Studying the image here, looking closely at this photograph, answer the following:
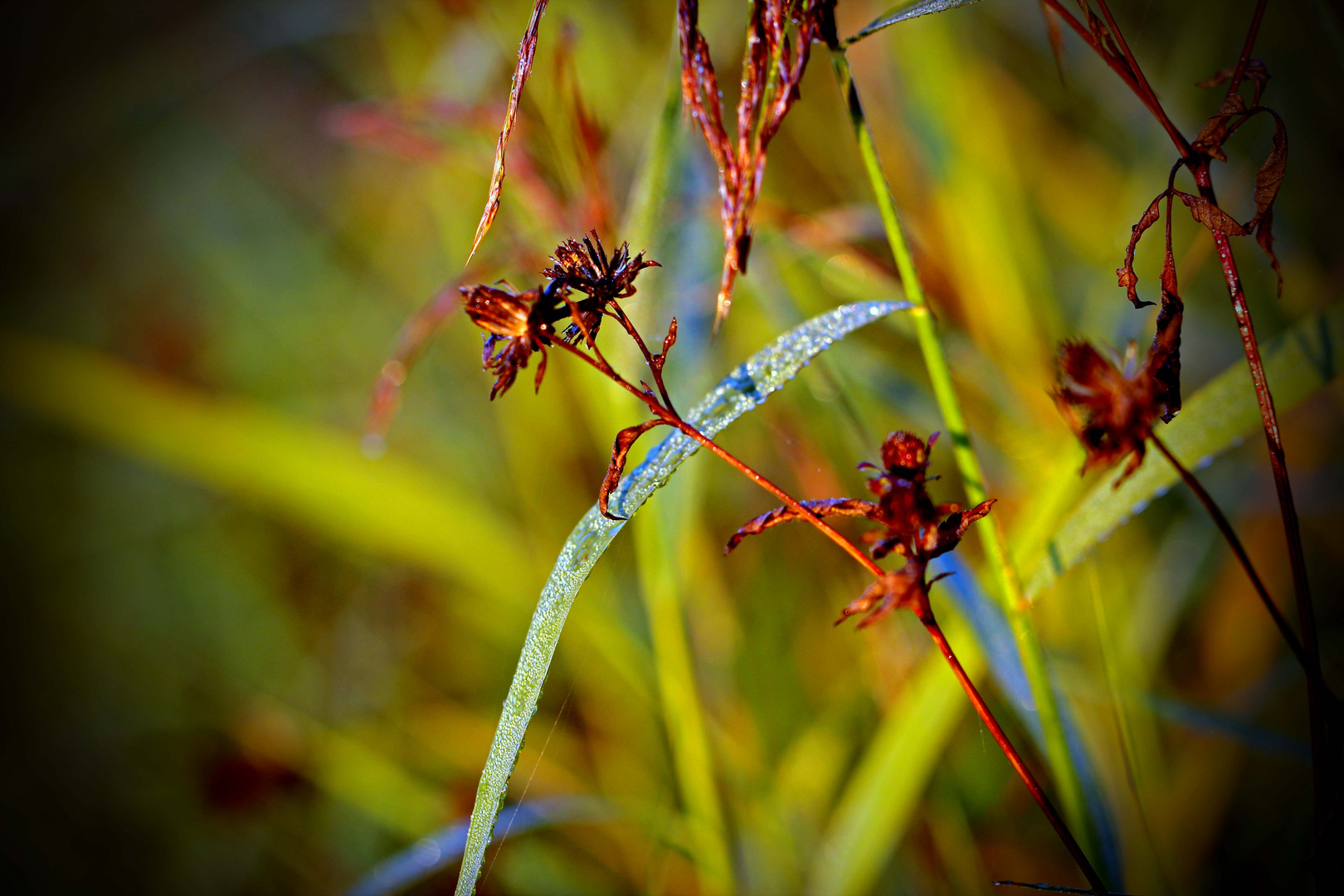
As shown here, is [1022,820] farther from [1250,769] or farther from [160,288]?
[160,288]

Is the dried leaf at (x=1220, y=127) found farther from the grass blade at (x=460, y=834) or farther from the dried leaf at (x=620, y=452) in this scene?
the grass blade at (x=460, y=834)

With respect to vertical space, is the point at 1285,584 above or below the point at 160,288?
below

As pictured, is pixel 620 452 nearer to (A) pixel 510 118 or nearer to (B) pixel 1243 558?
(A) pixel 510 118

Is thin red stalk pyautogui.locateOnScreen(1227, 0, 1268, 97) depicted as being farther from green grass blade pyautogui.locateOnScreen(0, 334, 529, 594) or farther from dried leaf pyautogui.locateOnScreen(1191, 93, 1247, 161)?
green grass blade pyautogui.locateOnScreen(0, 334, 529, 594)

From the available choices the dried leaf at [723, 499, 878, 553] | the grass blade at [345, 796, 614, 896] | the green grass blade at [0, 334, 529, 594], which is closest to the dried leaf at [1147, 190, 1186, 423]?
the dried leaf at [723, 499, 878, 553]

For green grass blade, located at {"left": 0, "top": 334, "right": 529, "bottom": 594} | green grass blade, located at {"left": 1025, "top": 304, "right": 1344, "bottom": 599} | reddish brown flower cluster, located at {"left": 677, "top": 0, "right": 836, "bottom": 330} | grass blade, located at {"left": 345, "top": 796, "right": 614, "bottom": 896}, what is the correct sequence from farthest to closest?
green grass blade, located at {"left": 0, "top": 334, "right": 529, "bottom": 594}, grass blade, located at {"left": 345, "top": 796, "right": 614, "bottom": 896}, green grass blade, located at {"left": 1025, "top": 304, "right": 1344, "bottom": 599}, reddish brown flower cluster, located at {"left": 677, "top": 0, "right": 836, "bottom": 330}

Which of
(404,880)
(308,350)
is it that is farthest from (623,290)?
(308,350)
